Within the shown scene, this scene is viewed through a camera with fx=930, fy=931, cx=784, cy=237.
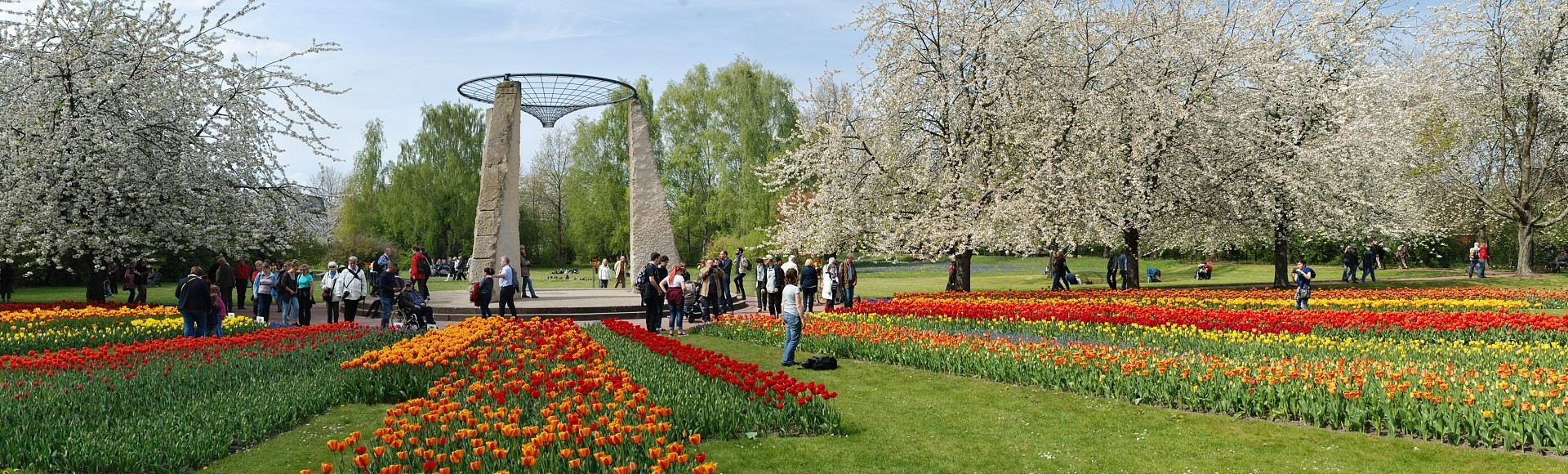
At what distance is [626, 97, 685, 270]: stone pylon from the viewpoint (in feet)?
70.1

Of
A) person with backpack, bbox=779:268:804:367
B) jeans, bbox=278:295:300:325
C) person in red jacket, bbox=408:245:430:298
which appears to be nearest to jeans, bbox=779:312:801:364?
person with backpack, bbox=779:268:804:367

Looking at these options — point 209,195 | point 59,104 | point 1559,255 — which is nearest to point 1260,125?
point 1559,255

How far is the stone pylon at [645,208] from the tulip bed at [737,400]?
43.4ft

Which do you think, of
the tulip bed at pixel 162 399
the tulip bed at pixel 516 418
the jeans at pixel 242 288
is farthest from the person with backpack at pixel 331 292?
the tulip bed at pixel 516 418

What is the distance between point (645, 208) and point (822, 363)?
11880 millimetres

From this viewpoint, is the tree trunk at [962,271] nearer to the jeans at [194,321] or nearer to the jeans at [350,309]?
the jeans at [350,309]

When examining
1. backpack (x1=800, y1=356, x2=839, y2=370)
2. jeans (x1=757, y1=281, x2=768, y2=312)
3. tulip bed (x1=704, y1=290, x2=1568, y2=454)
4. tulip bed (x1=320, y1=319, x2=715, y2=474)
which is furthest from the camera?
jeans (x1=757, y1=281, x2=768, y2=312)

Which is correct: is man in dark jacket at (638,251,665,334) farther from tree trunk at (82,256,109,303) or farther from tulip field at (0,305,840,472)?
tree trunk at (82,256,109,303)

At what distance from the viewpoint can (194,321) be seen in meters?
12.8

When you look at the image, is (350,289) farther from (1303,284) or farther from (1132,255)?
(1132,255)

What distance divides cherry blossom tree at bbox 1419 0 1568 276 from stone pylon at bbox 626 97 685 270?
75.8ft

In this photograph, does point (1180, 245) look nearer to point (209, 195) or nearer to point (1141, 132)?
point (1141, 132)

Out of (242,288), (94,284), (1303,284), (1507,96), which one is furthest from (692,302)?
(1507,96)

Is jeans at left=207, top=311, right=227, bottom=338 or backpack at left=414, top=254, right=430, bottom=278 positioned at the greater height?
backpack at left=414, top=254, right=430, bottom=278
